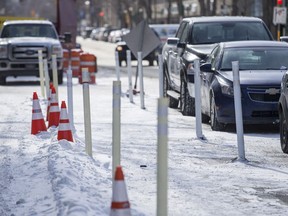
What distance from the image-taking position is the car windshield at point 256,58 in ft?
55.3

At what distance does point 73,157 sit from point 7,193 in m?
1.84

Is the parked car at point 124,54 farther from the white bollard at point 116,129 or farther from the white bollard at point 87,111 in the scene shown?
the white bollard at point 116,129

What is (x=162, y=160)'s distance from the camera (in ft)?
22.3

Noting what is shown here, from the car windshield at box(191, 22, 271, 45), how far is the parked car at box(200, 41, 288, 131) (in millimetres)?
2311

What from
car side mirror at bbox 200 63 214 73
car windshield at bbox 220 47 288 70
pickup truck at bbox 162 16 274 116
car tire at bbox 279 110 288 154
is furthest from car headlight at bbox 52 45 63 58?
car tire at bbox 279 110 288 154

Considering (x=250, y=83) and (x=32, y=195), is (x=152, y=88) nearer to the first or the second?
(x=250, y=83)

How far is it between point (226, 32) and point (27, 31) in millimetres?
12203

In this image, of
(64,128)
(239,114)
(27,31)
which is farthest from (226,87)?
(27,31)

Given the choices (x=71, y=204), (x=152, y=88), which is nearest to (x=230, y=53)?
(x=71, y=204)

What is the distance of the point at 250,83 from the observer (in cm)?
1571

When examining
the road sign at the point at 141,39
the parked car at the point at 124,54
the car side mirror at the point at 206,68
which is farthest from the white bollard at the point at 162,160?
the parked car at the point at 124,54

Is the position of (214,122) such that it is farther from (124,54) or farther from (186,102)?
(124,54)

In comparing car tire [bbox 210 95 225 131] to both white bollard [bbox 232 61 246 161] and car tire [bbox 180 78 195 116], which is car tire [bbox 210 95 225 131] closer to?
car tire [bbox 180 78 195 116]

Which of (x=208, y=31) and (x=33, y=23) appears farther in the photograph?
(x=33, y=23)
